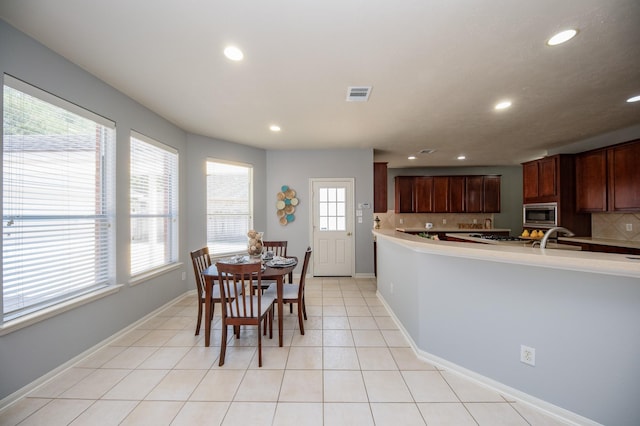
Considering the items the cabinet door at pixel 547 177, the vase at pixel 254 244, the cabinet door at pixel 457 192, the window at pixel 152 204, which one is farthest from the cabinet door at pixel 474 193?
the window at pixel 152 204

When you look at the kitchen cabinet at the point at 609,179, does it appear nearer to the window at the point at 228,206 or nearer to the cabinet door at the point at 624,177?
the cabinet door at the point at 624,177

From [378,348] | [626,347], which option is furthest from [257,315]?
[626,347]

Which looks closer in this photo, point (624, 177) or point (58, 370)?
point (58, 370)

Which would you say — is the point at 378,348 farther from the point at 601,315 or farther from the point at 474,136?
the point at 474,136

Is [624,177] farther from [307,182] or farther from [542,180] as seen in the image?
[307,182]

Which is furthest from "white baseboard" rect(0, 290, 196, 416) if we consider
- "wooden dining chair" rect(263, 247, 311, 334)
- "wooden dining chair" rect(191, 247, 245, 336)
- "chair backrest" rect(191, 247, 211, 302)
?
"wooden dining chair" rect(263, 247, 311, 334)

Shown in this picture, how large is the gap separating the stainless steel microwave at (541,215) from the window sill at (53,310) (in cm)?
661

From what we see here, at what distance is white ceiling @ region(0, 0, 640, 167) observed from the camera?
62.1 inches

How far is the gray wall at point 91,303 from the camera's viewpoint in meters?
1.77

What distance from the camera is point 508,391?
71.2 inches

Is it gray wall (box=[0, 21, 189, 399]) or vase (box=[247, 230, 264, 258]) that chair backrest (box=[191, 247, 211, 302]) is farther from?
gray wall (box=[0, 21, 189, 399])

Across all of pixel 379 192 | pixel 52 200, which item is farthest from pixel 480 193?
pixel 52 200

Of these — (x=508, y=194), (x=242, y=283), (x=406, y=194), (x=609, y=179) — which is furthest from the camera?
(x=508, y=194)

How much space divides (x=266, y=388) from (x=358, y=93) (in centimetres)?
281
